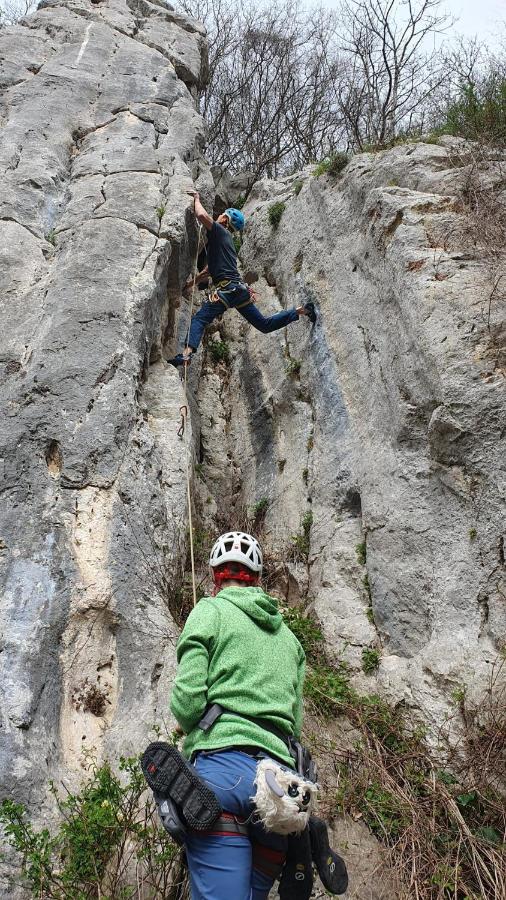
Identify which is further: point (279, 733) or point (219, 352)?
point (219, 352)

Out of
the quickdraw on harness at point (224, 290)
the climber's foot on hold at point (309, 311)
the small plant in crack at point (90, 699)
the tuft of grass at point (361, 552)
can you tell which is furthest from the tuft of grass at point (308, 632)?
the quickdraw on harness at point (224, 290)

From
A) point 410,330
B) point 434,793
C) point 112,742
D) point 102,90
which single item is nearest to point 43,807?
point 112,742

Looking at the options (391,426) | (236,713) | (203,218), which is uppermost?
(203,218)

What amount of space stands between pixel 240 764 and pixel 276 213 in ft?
28.3

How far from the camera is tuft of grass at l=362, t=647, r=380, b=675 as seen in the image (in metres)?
5.60

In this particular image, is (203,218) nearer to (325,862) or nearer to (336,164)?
(336,164)

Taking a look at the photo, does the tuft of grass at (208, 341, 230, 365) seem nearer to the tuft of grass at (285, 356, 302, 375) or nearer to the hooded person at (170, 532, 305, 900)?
the tuft of grass at (285, 356, 302, 375)

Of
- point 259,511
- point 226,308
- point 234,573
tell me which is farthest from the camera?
point 226,308

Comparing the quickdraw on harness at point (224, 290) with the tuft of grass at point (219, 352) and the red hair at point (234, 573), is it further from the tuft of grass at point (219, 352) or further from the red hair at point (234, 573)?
the red hair at point (234, 573)

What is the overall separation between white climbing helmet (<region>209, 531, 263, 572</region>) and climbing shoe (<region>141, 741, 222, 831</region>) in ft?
3.25

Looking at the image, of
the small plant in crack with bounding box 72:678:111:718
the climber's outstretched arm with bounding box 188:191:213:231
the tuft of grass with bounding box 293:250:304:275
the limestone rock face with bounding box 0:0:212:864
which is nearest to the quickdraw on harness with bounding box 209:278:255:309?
the limestone rock face with bounding box 0:0:212:864

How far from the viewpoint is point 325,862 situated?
3.34 meters

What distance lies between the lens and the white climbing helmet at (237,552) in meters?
3.78

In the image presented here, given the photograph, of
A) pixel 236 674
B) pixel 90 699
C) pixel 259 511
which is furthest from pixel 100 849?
pixel 259 511
